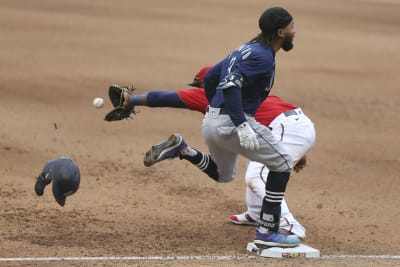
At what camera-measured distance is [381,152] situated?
12.9 metres

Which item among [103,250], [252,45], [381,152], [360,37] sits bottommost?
[103,250]

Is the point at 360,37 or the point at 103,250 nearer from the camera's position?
the point at 103,250

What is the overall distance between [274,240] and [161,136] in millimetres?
5387

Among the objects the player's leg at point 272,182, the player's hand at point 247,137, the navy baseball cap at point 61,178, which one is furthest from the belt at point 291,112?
the navy baseball cap at point 61,178

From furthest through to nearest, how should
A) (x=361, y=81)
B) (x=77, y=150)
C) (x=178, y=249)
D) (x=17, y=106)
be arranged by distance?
(x=361, y=81) → (x=17, y=106) → (x=77, y=150) → (x=178, y=249)

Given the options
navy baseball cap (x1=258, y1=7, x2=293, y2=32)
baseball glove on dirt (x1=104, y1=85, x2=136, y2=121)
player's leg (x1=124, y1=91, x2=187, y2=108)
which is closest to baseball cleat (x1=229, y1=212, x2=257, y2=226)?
player's leg (x1=124, y1=91, x2=187, y2=108)

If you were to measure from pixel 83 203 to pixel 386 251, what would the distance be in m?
3.30

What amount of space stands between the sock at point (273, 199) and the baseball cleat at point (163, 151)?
1.03 metres

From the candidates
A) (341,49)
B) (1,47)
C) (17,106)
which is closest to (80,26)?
(1,47)

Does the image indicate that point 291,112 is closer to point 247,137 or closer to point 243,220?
point 243,220

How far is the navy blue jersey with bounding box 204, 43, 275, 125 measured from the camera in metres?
7.41

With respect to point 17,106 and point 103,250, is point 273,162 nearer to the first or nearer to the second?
point 103,250

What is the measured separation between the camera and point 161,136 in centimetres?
1314

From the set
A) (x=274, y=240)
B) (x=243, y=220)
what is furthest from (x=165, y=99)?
(x=274, y=240)
